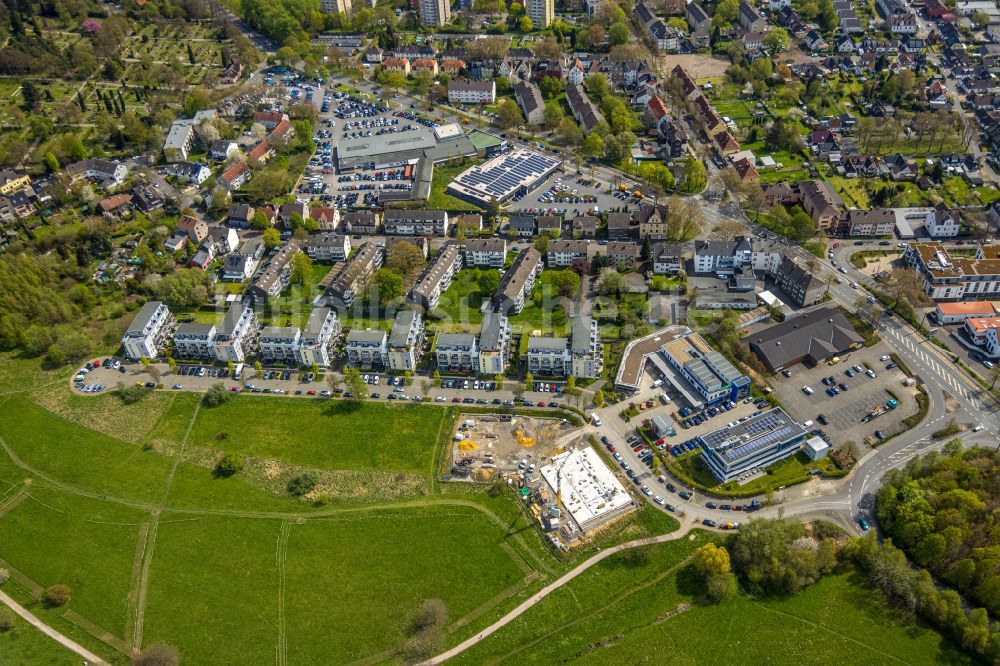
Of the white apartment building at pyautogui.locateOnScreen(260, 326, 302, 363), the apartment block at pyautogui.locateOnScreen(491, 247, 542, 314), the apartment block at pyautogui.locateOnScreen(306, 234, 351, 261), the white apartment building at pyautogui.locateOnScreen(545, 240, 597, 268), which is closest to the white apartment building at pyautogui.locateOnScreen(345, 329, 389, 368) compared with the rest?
the white apartment building at pyautogui.locateOnScreen(260, 326, 302, 363)

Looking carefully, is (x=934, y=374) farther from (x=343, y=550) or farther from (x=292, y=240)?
(x=292, y=240)

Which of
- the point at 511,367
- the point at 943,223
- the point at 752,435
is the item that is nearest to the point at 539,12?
the point at 943,223

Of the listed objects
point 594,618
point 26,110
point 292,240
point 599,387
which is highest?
point 26,110

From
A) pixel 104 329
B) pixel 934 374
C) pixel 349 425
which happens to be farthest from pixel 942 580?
pixel 104 329

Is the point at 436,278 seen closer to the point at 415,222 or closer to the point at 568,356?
the point at 415,222

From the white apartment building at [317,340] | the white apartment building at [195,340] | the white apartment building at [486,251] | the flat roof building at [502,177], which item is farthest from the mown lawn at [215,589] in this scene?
the flat roof building at [502,177]

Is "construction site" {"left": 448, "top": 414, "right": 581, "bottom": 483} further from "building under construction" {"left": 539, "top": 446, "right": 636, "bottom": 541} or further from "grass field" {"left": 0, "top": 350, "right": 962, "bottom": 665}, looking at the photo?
"grass field" {"left": 0, "top": 350, "right": 962, "bottom": 665}
